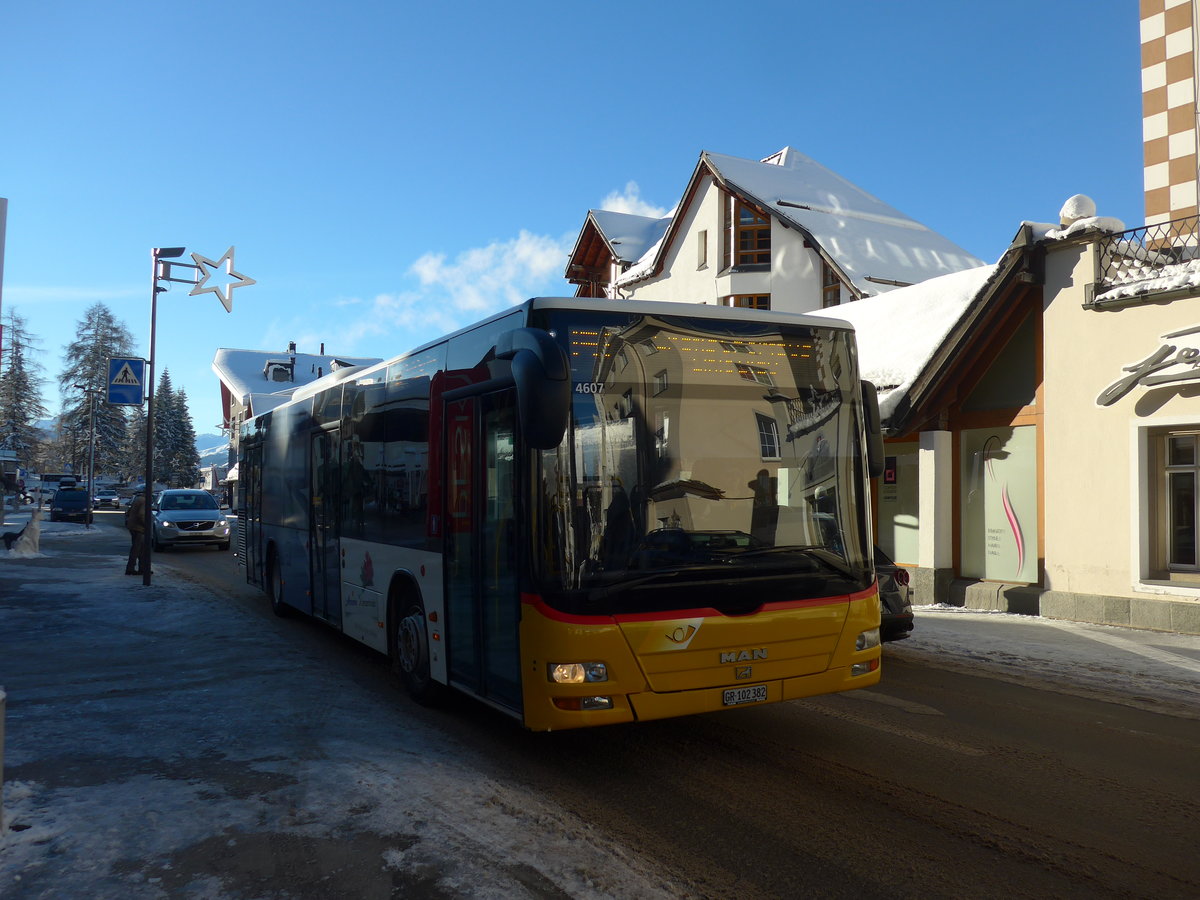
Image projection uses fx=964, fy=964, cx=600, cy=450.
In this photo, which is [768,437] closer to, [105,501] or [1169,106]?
[1169,106]

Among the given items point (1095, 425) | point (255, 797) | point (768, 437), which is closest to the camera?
point (255, 797)

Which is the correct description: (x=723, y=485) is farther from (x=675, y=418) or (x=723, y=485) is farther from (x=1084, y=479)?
(x=1084, y=479)

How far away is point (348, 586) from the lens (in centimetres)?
941

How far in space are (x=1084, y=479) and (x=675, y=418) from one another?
1009 centimetres

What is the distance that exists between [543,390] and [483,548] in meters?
1.50

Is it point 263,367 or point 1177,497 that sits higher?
point 263,367

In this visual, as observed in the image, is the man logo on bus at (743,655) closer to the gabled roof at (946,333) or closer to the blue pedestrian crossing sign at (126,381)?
the gabled roof at (946,333)

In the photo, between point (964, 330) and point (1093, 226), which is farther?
point (964, 330)

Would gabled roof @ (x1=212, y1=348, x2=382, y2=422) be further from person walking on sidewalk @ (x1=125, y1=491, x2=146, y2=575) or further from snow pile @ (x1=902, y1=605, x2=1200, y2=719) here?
snow pile @ (x1=902, y1=605, x2=1200, y2=719)

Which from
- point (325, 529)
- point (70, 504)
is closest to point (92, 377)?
point (70, 504)

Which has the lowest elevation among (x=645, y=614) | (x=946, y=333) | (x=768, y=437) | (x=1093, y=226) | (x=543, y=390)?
(x=645, y=614)

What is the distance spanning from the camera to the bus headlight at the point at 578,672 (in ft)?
17.9

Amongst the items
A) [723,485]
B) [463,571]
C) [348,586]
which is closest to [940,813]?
[723,485]

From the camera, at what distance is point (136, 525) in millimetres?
18375
